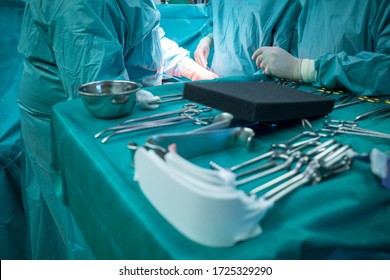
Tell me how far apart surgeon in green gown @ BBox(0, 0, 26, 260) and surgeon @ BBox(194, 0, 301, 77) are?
1.13 meters

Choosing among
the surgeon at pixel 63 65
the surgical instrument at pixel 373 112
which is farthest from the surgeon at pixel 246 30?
the surgical instrument at pixel 373 112

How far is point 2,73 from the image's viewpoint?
1.73 meters

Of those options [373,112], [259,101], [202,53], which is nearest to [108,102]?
[259,101]

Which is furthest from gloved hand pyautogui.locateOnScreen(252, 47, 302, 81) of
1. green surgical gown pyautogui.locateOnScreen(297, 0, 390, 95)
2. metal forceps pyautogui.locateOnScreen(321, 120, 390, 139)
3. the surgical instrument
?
metal forceps pyautogui.locateOnScreen(321, 120, 390, 139)

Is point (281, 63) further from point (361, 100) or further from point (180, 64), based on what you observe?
point (180, 64)

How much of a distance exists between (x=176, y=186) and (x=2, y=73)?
169 cm

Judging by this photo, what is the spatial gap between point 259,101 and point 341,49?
0.81m

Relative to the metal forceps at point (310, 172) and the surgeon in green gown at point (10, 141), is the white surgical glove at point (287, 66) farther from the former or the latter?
the surgeon in green gown at point (10, 141)

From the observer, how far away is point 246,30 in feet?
5.83

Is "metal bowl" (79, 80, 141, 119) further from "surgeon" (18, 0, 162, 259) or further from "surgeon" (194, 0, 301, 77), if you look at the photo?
"surgeon" (194, 0, 301, 77)

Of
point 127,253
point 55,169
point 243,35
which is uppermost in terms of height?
point 243,35

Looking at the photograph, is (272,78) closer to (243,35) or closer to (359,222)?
(243,35)

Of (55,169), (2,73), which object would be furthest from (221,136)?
(2,73)

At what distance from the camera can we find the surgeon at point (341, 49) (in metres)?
1.17
